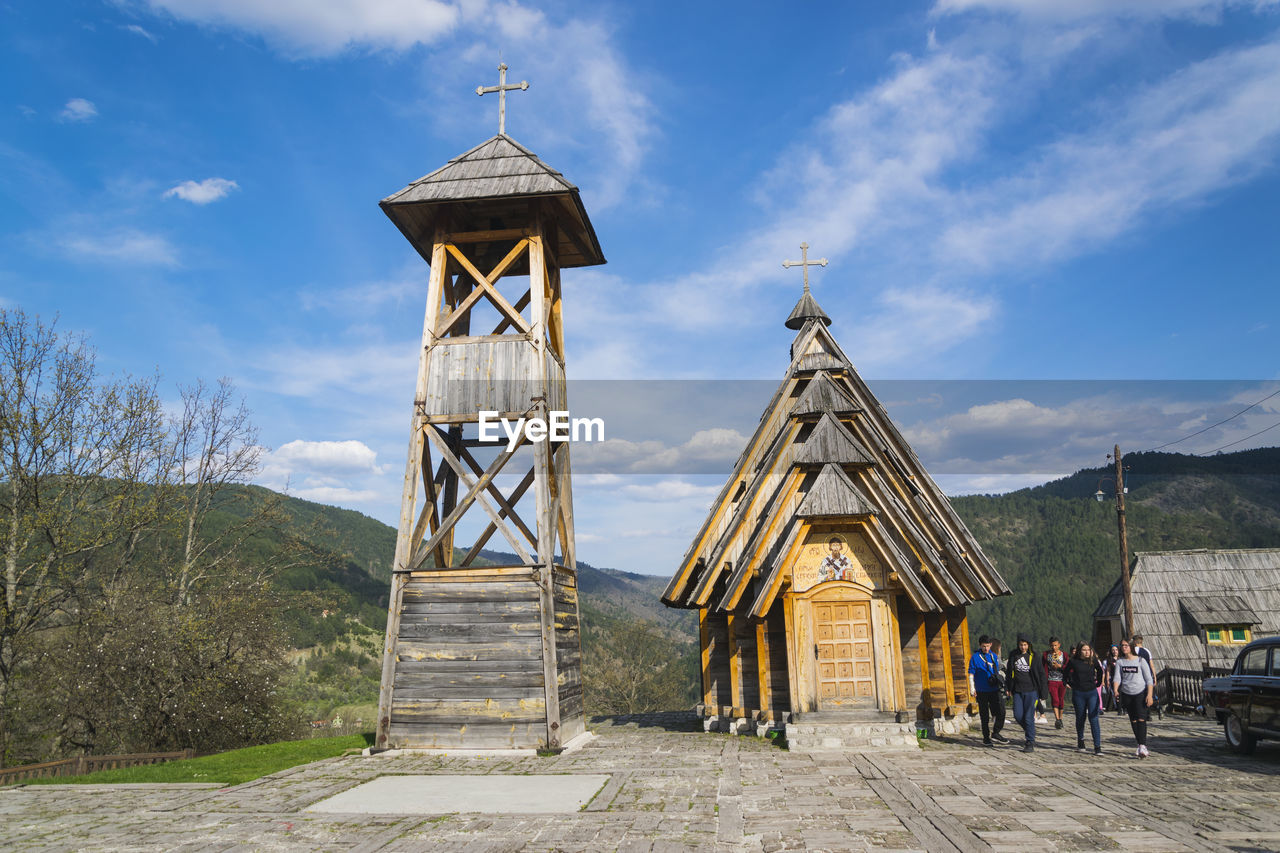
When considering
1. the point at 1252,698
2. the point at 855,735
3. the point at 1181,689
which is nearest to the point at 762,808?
the point at 855,735

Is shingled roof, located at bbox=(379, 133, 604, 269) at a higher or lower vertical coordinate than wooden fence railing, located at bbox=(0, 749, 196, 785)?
higher

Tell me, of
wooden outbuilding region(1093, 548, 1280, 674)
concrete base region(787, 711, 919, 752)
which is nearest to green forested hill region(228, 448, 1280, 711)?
wooden outbuilding region(1093, 548, 1280, 674)

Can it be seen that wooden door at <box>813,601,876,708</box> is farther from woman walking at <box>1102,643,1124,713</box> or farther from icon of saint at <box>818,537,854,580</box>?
woman walking at <box>1102,643,1124,713</box>

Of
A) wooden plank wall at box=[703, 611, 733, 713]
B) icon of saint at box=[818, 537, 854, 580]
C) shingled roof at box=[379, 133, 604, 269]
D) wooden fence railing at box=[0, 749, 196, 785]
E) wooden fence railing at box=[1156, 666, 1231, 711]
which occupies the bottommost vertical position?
wooden fence railing at box=[0, 749, 196, 785]

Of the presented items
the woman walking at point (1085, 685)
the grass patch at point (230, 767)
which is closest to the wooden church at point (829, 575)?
the woman walking at point (1085, 685)

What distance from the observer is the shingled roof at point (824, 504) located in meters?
13.8

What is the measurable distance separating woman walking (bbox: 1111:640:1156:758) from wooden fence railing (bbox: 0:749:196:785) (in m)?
16.2

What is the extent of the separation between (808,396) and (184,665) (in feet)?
54.7

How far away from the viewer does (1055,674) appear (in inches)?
610

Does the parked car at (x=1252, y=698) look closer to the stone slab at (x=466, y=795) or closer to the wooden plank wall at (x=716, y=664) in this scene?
the wooden plank wall at (x=716, y=664)

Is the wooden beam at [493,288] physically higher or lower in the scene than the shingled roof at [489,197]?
lower

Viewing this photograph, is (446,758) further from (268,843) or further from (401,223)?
(401,223)

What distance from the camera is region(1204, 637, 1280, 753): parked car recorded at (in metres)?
10.7

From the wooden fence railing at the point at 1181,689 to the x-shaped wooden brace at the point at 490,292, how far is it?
55.1 feet
